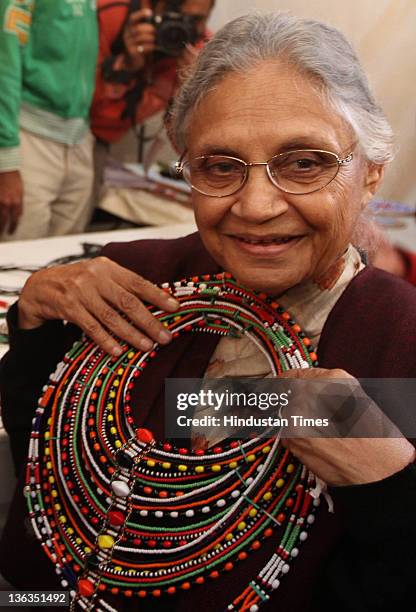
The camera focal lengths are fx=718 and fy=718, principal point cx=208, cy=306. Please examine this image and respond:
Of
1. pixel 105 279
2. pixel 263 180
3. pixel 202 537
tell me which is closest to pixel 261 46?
pixel 263 180

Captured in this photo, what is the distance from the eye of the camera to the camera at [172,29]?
7.50ft

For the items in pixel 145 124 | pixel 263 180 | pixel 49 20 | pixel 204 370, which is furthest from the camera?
pixel 145 124

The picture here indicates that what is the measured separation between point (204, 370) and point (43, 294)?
0.28 metres

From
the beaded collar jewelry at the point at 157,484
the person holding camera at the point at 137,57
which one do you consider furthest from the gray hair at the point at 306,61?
the person holding camera at the point at 137,57

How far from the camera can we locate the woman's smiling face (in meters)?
0.84

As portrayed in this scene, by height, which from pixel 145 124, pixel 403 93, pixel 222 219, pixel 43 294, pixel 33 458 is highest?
pixel 403 93

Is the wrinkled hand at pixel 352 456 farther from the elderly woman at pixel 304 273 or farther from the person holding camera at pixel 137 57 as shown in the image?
the person holding camera at pixel 137 57

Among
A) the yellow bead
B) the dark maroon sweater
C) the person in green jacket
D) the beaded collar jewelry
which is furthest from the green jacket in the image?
the yellow bead

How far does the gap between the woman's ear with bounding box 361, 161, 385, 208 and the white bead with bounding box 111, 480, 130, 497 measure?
1.57 ft

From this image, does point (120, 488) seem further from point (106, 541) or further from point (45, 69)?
point (45, 69)

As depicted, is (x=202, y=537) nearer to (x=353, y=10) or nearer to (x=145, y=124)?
(x=353, y=10)

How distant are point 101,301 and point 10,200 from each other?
1306 mm

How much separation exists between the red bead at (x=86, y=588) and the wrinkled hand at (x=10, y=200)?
4.99ft

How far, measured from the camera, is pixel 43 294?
1.10 m
